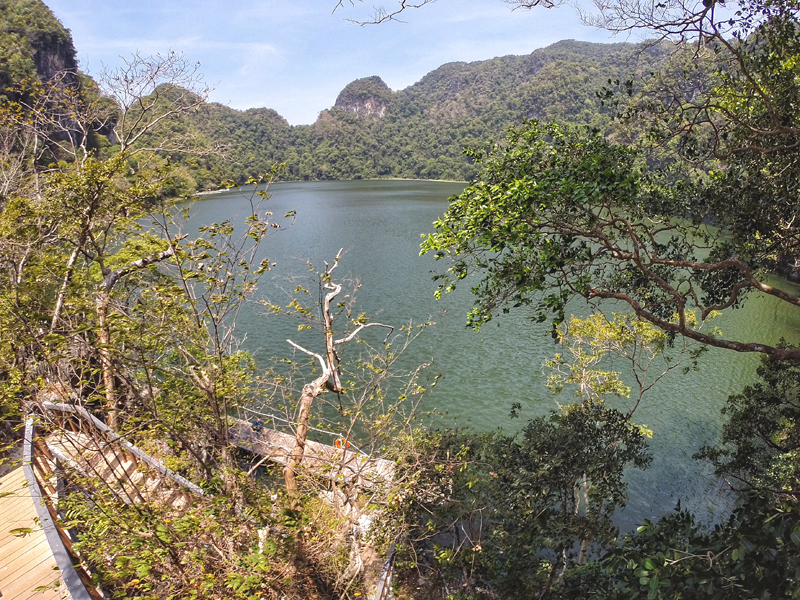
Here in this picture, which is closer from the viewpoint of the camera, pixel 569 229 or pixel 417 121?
pixel 569 229

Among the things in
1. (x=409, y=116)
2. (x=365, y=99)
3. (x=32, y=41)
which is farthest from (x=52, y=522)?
(x=365, y=99)

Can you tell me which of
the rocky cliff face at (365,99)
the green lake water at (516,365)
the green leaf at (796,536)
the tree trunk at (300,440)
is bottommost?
the green lake water at (516,365)

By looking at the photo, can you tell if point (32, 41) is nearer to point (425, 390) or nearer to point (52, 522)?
point (425, 390)

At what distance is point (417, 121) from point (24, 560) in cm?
12606

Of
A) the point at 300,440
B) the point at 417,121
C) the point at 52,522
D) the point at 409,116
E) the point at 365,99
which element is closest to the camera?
the point at 52,522

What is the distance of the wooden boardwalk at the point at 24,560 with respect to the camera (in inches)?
132

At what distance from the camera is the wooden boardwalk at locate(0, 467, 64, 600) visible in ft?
11.0

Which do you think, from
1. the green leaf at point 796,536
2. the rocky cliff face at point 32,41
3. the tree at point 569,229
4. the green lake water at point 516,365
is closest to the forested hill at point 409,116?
the rocky cliff face at point 32,41

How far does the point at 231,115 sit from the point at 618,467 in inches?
4384

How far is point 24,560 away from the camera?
12.0ft

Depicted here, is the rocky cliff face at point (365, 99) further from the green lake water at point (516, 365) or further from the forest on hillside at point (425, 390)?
the forest on hillside at point (425, 390)

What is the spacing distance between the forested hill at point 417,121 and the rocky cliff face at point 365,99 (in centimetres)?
29

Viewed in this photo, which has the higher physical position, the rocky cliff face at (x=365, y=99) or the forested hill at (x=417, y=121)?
the rocky cliff face at (x=365, y=99)

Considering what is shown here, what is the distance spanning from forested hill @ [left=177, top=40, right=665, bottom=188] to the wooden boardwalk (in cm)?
6695
